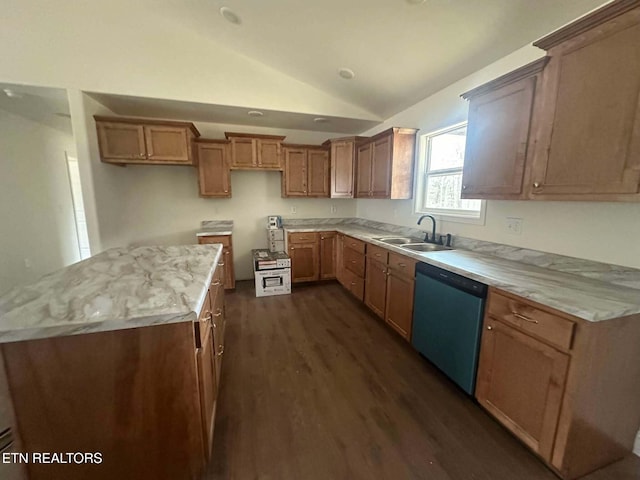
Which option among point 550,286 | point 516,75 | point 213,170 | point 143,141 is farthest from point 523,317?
point 143,141

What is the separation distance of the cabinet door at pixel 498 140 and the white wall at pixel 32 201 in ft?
18.4

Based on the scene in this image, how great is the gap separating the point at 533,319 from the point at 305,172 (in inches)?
139

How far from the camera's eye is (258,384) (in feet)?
6.53

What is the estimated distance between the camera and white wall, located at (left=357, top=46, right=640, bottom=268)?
4.85 ft

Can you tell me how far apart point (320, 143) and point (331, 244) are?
1856 millimetres

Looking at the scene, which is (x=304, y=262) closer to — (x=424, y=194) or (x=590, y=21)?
(x=424, y=194)

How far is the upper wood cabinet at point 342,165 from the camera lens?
4012 millimetres

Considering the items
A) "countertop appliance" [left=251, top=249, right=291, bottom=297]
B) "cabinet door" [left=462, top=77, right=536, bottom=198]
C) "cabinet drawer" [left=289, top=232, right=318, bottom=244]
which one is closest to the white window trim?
"cabinet door" [left=462, top=77, right=536, bottom=198]

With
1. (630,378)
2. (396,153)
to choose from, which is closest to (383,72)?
(396,153)

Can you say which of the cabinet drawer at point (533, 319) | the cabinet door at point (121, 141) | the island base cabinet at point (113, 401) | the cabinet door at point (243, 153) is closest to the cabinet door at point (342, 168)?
the cabinet door at point (243, 153)

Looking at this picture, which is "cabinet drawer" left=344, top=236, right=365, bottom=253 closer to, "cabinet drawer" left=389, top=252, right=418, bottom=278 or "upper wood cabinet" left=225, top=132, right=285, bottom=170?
"cabinet drawer" left=389, top=252, right=418, bottom=278

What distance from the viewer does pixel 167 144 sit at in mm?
3377

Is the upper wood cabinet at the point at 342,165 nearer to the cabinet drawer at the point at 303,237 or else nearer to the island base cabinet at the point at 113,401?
the cabinet drawer at the point at 303,237

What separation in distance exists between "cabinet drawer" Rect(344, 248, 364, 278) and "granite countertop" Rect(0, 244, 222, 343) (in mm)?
1957
